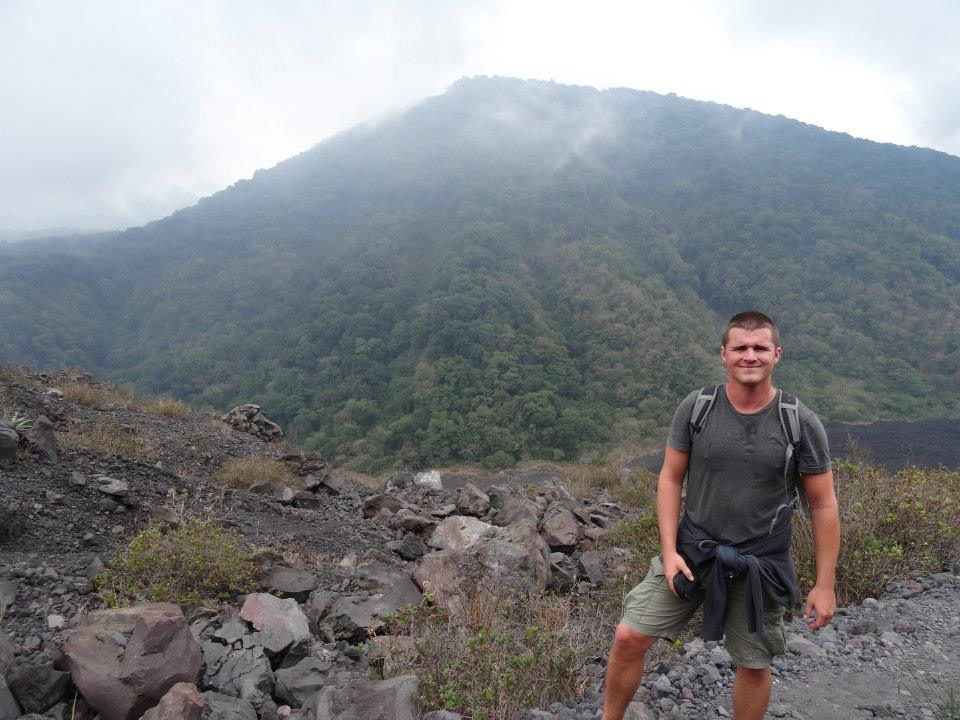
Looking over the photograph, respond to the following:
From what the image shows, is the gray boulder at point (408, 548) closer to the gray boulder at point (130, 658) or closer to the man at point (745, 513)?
the gray boulder at point (130, 658)

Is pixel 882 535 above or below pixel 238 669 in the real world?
Result: below

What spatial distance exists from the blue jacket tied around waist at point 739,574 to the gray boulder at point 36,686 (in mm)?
2934

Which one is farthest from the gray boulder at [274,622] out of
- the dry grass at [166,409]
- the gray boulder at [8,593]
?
the dry grass at [166,409]

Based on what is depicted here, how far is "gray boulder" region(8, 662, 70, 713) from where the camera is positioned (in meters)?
2.36

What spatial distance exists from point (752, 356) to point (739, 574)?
0.80 meters

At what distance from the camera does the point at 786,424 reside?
1.77 m

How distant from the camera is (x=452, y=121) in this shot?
354 ft

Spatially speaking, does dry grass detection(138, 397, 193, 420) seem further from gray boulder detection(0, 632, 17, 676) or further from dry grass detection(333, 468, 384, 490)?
gray boulder detection(0, 632, 17, 676)

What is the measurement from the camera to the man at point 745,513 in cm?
178

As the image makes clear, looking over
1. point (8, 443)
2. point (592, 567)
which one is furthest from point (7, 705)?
point (592, 567)

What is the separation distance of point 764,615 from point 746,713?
459mm

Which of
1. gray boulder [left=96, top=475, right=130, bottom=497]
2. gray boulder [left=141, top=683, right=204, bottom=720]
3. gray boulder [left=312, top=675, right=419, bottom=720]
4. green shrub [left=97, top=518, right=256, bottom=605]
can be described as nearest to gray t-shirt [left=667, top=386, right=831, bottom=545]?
gray boulder [left=312, top=675, right=419, bottom=720]

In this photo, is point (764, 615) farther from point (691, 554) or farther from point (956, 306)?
point (956, 306)

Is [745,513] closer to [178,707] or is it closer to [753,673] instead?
[753,673]
